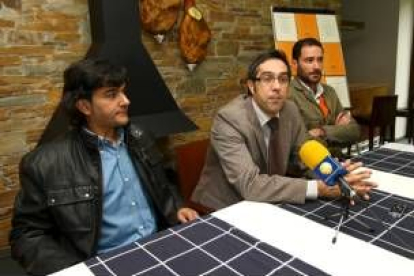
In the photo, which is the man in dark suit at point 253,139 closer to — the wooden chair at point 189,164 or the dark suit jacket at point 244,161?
the dark suit jacket at point 244,161

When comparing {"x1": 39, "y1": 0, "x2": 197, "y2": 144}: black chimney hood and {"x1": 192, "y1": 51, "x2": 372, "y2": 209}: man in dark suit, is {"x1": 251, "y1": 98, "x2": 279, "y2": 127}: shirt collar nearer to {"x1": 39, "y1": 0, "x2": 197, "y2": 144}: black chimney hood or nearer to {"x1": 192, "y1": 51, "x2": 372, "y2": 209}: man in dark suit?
{"x1": 192, "y1": 51, "x2": 372, "y2": 209}: man in dark suit

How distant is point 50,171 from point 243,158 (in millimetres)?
769

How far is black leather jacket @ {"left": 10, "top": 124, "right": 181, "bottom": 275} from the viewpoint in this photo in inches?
50.8

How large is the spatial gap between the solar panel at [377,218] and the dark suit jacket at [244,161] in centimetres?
9

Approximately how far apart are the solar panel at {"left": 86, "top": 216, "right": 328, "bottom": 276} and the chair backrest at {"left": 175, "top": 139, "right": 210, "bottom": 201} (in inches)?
34.5

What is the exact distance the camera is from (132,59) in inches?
106

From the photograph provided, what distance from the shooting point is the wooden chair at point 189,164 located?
2.02m

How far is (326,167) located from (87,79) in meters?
0.95

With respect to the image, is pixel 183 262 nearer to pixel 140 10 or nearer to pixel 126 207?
pixel 126 207

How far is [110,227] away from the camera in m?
1.45

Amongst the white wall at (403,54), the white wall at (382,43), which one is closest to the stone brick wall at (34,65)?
the white wall at (382,43)

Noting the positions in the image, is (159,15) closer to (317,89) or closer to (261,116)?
(317,89)

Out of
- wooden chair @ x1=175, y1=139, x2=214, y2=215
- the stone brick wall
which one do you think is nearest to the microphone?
wooden chair @ x1=175, y1=139, x2=214, y2=215

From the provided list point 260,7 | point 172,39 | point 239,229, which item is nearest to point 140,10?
point 172,39
